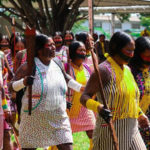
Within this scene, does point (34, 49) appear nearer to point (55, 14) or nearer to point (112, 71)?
point (112, 71)

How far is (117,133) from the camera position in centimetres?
447

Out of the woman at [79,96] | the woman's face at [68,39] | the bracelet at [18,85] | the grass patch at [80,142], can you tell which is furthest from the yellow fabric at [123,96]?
the woman's face at [68,39]

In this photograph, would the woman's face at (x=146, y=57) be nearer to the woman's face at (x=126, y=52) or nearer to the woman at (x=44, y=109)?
the woman's face at (x=126, y=52)

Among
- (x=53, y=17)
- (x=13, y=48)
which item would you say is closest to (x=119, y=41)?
(x=13, y=48)

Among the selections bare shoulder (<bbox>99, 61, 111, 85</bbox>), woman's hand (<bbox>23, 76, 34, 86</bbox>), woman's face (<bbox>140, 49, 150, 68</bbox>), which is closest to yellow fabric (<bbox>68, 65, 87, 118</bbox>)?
woman's face (<bbox>140, 49, 150, 68</bbox>)

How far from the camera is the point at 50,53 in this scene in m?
5.30

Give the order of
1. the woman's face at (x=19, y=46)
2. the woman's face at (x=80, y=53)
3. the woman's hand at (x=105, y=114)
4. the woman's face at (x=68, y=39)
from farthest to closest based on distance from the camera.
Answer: the woman's face at (x=68, y=39) → the woman's face at (x=19, y=46) → the woman's face at (x=80, y=53) → the woman's hand at (x=105, y=114)

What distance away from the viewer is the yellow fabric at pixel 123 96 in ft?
14.4

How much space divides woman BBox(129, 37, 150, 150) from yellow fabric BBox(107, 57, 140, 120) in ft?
2.37

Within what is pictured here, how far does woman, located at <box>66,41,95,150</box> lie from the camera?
6883 millimetres

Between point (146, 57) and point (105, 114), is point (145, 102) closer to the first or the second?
point (146, 57)

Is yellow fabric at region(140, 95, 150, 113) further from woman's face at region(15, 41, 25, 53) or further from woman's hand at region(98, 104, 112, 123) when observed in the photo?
woman's face at region(15, 41, 25, 53)

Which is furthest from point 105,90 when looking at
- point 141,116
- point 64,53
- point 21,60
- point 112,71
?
point 64,53

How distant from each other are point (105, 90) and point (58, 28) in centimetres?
1347
